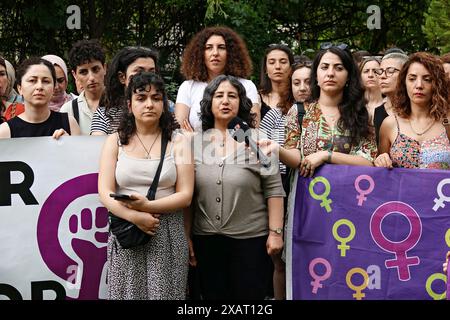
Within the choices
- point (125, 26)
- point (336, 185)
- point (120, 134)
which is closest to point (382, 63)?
point (336, 185)

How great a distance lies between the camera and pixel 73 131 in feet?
18.2

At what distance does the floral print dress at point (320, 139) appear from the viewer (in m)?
5.21

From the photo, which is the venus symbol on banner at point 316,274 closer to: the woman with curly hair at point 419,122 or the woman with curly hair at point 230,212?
the woman with curly hair at point 230,212

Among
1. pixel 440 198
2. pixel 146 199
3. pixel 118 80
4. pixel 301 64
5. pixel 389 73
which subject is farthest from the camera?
pixel 301 64

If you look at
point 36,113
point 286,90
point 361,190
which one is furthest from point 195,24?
point 361,190

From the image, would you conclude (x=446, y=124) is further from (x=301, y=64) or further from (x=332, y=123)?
(x=301, y=64)

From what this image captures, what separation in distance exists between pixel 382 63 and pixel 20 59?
7236mm

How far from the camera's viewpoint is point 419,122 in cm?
531

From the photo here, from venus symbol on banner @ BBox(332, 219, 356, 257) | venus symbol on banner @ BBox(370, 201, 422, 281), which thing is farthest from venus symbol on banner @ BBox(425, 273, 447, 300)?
venus symbol on banner @ BBox(332, 219, 356, 257)

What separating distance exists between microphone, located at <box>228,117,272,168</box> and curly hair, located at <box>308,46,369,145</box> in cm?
57

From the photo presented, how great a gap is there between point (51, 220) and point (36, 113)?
0.72 meters

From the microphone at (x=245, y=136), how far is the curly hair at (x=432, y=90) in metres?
1.03

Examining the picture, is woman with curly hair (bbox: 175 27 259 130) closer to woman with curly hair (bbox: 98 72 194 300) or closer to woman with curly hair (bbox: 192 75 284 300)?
woman with curly hair (bbox: 192 75 284 300)

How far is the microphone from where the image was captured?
500 centimetres
